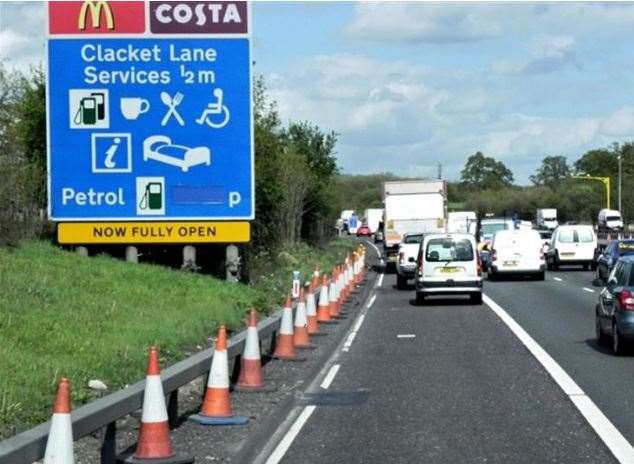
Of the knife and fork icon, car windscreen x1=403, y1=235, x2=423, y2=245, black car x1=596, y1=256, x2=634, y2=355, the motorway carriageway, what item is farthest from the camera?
car windscreen x1=403, y1=235, x2=423, y2=245

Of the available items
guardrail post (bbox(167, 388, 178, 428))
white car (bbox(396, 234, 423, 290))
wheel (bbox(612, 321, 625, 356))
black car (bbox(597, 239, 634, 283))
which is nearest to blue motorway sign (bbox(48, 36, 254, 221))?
wheel (bbox(612, 321, 625, 356))

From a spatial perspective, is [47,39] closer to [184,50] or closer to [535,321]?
[184,50]

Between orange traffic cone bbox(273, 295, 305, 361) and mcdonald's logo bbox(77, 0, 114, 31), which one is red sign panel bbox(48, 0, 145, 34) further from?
orange traffic cone bbox(273, 295, 305, 361)

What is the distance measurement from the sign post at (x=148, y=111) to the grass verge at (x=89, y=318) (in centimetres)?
132

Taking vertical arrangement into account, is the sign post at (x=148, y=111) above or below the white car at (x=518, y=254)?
above

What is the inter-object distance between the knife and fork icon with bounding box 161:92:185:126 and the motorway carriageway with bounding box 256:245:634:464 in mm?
5348

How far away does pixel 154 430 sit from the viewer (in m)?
9.31

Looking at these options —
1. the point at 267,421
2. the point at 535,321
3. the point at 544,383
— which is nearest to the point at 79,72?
the point at 535,321

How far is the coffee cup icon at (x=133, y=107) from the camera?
2502 centimetres

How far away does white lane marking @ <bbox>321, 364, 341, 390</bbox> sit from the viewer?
1518 centimetres

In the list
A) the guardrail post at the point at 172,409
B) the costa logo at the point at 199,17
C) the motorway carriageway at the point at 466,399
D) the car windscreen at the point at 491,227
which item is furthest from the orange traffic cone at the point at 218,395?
Answer: the car windscreen at the point at 491,227

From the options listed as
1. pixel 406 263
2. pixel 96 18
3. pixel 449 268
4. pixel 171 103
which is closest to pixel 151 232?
pixel 171 103

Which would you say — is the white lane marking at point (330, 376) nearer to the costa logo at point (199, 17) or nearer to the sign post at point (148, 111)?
the sign post at point (148, 111)

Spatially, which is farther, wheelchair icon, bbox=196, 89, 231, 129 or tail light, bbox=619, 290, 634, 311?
wheelchair icon, bbox=196, 89, 231, 129
